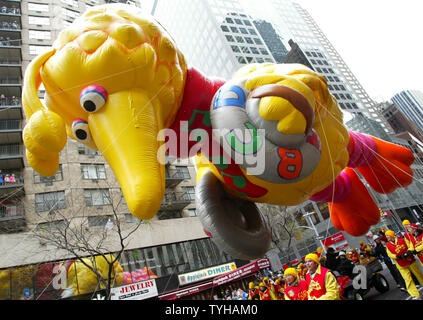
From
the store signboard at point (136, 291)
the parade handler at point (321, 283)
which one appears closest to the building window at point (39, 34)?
the store signboard at point (136, 291)

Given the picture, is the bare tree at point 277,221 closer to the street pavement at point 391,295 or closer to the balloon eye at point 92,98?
the street pavement at point 391,295

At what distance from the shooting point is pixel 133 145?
281 cm

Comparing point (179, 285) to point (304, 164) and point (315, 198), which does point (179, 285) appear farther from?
point (304, 164)

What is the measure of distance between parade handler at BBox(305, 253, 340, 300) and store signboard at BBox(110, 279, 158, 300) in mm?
12437

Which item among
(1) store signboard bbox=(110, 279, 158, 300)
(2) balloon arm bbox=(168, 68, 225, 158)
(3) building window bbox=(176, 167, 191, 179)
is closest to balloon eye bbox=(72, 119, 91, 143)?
(2) balloon arm bbox=(168, 68, 225, 158)

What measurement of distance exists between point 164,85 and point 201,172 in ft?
5.13

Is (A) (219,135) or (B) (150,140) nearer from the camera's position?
(B) (150,140)

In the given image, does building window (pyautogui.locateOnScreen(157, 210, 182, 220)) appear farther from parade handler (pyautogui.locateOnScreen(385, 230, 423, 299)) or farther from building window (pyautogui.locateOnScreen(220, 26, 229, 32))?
building window (pyautogui.locateOnScreen(220, 26, 229, 32))

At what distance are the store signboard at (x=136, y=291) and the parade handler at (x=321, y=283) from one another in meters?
12.4

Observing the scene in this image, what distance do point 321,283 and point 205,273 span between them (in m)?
15.8

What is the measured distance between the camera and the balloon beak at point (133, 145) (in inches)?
100

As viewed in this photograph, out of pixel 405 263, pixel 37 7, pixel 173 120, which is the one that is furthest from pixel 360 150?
pixel 37 7

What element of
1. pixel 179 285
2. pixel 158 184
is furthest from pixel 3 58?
pixel 158 184
